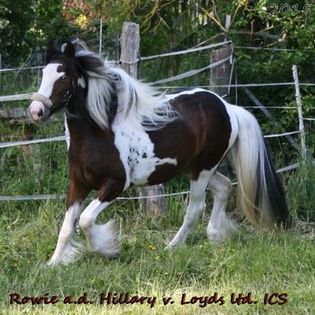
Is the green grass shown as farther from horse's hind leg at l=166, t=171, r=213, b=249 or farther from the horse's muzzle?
the horse's muzzle

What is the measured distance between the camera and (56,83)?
4.95m

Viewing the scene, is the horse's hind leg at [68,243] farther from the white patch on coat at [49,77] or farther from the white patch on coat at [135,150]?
the white patch on coat at [49,77]

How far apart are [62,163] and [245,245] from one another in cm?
218

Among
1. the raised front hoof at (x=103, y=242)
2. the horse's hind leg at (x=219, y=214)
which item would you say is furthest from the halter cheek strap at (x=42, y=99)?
the horse's hind leg at (x=219, y=214)

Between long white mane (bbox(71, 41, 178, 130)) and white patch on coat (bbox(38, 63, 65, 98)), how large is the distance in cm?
24

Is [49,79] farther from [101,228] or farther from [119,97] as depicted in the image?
[101,228]

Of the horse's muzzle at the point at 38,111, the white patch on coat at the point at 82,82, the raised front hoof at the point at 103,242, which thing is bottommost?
the raised front hoof at the point at 103,242

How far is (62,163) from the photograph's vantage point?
6.84 metres

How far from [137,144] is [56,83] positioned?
792 mm

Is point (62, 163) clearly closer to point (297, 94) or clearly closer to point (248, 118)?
point (248, 118)

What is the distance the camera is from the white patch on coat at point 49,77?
4910 mm

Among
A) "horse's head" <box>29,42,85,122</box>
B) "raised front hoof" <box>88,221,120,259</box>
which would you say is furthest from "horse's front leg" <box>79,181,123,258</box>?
"horse's head" <box>29,42,85,122</box>

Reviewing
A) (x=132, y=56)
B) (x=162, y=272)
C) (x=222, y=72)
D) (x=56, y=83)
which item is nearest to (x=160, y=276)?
(x=162, y=272)

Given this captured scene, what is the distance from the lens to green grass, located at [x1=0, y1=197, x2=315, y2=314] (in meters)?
4.09
